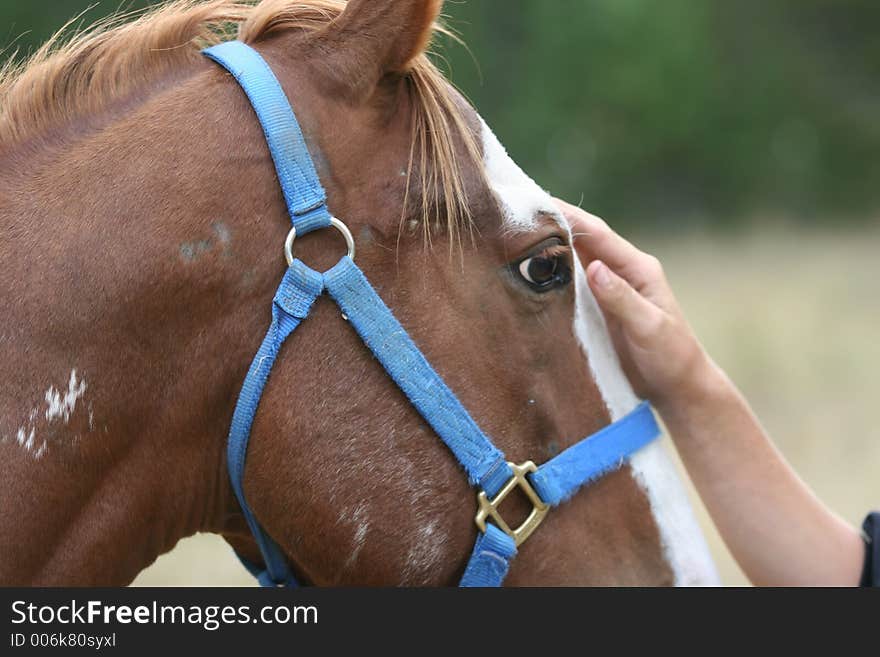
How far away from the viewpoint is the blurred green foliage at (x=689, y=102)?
20234mm

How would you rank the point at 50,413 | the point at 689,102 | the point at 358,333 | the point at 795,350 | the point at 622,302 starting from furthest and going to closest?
the point at 689,102
the point at 795,350
the point at 622,302
the point at 358,333
the point at 50,413

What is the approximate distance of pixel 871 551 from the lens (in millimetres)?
2457

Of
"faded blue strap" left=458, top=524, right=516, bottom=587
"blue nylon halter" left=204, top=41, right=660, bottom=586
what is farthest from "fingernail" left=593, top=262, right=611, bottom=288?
"faded blue strap" left=458, top=524, right=516, bottom=587

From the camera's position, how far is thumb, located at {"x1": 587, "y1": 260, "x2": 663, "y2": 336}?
2.19m

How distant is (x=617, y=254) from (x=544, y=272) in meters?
0.52

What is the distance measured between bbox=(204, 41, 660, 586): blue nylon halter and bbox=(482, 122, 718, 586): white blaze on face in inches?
9.7

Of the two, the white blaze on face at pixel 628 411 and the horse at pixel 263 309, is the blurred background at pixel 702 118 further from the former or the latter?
the horse at pixel 263 309

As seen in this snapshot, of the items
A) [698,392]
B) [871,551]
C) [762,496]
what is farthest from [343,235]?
[871,551]

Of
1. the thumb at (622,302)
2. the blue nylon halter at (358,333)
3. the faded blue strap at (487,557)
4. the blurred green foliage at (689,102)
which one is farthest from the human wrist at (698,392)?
the blurred green foliage at (689,102)

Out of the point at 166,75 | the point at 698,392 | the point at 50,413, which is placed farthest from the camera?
the point at 698,392

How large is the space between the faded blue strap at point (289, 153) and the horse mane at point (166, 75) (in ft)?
0.57

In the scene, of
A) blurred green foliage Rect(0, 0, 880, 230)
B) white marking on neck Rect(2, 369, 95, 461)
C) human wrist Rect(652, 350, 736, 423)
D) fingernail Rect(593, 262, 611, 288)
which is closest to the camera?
white marking on neck Rect(2, 369, 95, 461)

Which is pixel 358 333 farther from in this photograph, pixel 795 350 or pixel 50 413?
pixel 795 350

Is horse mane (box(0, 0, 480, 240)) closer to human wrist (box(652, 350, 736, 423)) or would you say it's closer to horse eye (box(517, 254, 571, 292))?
horse eye (box(517, 254, 571, 292))
